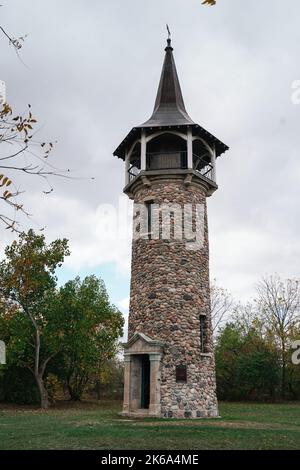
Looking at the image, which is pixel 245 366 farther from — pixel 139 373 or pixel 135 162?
pixel 135 162

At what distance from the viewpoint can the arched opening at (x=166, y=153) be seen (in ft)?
63.1

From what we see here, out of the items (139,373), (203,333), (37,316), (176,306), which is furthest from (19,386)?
(176,306)

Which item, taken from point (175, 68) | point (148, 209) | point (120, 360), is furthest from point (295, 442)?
point (120, 360)

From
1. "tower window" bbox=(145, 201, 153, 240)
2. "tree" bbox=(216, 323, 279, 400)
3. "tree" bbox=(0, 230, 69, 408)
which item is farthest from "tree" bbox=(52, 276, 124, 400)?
"tree" bbox=(216, 323, 279, 400)

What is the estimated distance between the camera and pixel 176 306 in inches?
669

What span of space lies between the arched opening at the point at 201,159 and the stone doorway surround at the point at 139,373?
7.56 meters

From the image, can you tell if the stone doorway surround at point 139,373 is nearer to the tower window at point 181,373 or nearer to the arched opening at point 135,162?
the tower window at point 181,373

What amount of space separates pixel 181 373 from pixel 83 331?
32.0 ft

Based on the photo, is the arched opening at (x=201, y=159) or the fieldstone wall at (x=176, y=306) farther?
the arched opening at (x=201, y=159)

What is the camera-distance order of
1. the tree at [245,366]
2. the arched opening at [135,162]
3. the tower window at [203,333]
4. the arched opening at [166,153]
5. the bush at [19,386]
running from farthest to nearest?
the tree at [245,366] < the bush at [19,386] < the arched opening at [135,162] < the arched opening at [166,153] < the tower window at [203,333]


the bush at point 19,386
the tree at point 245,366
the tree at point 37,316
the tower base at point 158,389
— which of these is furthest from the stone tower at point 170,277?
the tree at point 245,366

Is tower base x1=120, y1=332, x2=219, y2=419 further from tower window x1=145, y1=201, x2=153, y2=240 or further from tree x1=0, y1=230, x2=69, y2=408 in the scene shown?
tree x1=0, y1=230, x2=69, y2=408

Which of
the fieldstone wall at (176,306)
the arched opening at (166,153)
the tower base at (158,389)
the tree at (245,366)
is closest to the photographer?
the tower base at (158,389)

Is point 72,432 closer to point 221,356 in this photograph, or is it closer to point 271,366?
point 271,366
